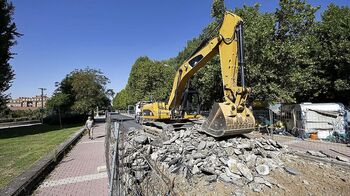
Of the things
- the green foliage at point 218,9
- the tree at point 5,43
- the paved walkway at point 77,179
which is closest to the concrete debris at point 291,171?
the paved walkway at point 77,179

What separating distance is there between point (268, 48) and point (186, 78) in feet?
24.1

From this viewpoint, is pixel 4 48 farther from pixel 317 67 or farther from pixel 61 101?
pixel 317 67

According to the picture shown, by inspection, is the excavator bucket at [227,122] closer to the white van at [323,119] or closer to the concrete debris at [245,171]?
the concrete debris at [245,171]

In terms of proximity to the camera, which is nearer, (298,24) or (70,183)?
(70,183)

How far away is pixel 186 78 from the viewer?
13.3 metres

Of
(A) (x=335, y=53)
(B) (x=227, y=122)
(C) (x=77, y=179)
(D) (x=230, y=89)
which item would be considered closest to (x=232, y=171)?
(B) (x=227, y=122)

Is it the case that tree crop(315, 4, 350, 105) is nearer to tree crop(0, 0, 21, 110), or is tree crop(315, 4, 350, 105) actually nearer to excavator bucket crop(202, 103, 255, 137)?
excavator bucket crop(202, 103, 255, 137)

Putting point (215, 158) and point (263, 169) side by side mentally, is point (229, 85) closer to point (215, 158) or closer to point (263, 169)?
point (215, 158)

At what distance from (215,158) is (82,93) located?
89.8 feet

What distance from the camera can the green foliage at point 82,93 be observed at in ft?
104

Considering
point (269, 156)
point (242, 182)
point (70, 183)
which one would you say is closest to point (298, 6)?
point (269, 156)

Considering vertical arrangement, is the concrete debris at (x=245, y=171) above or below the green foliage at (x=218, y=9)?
below

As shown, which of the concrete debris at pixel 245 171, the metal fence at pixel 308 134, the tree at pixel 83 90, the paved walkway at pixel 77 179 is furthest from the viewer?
the tree at pixel 83 90

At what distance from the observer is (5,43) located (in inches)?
874
